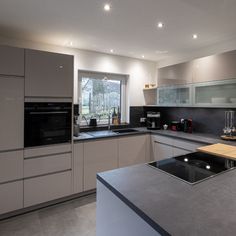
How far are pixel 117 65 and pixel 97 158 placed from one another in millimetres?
1773

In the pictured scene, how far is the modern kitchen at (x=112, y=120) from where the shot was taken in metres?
1.03

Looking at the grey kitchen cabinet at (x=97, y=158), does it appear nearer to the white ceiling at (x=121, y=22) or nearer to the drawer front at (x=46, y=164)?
the drawer front at (x=46, y=164)

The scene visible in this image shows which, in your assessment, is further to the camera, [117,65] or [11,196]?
[117,65]

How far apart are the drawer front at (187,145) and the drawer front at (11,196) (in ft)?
7.23

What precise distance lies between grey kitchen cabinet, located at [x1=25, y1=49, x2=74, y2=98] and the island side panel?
61.4 inches

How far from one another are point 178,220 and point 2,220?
88.5 inches

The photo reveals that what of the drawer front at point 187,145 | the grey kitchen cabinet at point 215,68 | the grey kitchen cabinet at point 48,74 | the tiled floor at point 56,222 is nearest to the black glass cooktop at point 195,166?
the drawer front at point 187,145

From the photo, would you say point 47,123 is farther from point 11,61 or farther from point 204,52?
point 204,52

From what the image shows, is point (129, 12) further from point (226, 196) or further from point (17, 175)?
point (17, 175)

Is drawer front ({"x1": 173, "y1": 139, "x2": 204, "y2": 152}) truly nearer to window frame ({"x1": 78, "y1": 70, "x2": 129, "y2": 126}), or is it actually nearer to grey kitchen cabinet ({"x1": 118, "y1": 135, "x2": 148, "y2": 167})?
grey kitchen cabinet ({"x1": 118, "y1": 135, "x2": 148, "y2": 167})

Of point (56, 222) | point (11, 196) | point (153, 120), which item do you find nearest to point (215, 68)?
point (153, 120)

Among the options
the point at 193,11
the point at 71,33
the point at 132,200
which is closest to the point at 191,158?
the point at 132,200

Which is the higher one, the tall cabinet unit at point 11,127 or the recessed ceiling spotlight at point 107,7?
the recessed ceiling spotlight at point 107,7

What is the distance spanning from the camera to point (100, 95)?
11.8 feet
